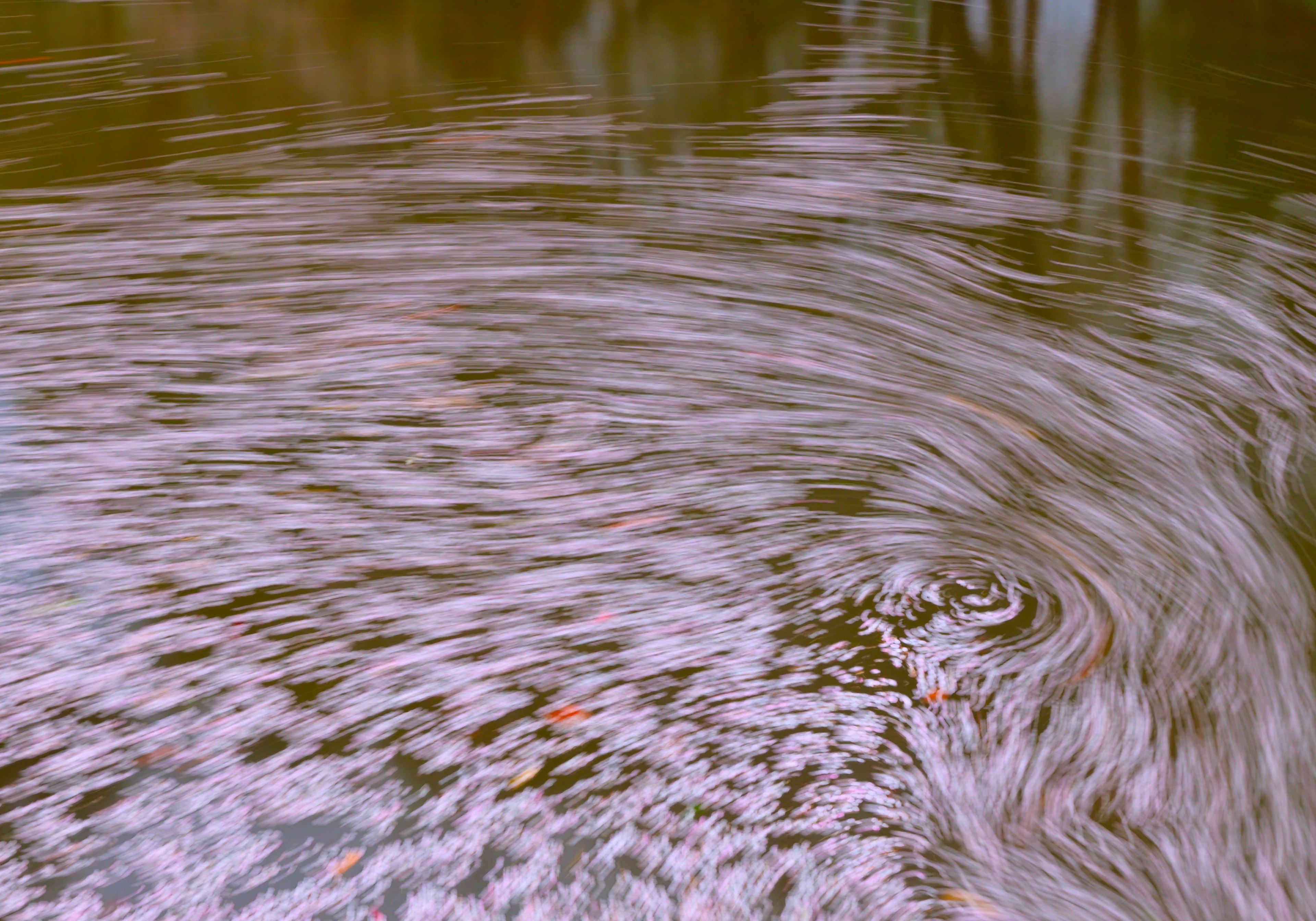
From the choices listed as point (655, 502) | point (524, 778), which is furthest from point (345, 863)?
point (655, 502)

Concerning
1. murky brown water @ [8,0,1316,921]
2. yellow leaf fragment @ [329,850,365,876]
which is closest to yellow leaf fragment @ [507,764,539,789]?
murky brown water @ [8,0,1316,921]

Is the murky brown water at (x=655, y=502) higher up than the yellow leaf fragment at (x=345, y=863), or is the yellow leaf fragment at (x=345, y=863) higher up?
the murky brown water at (x=655, y=502)

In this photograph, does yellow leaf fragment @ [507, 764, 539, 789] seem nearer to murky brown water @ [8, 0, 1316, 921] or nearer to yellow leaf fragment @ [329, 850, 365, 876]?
murky brown water @ [8, 0, 1316, 921]

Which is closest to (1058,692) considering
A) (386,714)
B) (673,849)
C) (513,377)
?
(673,849)

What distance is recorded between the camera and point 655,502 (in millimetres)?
1701

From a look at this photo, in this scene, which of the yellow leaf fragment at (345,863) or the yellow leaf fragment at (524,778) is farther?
the yellow leaf fragment at (524,778)

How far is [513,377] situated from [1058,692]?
1.07m

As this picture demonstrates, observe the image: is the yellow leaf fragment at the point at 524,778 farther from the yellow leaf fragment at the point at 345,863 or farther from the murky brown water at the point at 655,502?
the yellow leaf fragment at the point at 345,863

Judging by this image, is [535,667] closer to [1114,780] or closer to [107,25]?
[1114,780]

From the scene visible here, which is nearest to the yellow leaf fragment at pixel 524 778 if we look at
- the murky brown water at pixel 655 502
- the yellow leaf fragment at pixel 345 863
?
the murky brown water at pixel 655 502

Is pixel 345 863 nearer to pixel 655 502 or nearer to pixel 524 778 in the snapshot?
pixel 524 778

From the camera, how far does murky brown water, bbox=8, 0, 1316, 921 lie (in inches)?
47.5

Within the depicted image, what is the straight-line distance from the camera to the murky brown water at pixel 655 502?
1.21 m

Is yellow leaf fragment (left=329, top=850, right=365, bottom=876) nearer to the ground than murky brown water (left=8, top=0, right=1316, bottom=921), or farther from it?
nearer to the ground
